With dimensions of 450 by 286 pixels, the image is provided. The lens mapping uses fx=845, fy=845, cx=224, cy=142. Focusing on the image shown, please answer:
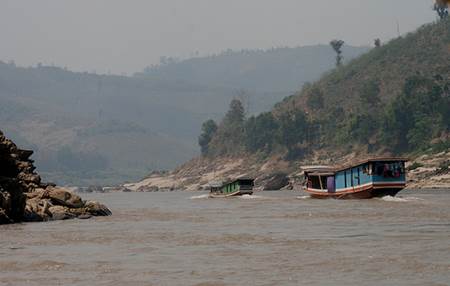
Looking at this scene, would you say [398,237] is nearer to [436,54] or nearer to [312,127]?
[312,127]

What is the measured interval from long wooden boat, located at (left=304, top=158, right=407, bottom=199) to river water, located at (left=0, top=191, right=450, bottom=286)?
2192 cm

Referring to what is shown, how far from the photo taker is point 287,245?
117ft

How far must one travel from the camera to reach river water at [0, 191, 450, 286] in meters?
26.4

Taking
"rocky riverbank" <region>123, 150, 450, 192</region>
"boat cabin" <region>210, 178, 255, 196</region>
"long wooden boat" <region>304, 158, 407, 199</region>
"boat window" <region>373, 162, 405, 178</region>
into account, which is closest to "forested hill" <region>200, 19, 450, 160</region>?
"rocky riverbank" <region>123, 150, 450, 192</region>

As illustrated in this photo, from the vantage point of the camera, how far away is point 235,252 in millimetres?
33406

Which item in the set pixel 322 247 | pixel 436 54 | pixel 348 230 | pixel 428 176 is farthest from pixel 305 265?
pixel 436 54

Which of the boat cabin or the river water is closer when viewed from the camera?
the river water

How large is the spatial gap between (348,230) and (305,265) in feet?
A: 45.4

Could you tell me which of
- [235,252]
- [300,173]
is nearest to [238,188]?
[235,252]

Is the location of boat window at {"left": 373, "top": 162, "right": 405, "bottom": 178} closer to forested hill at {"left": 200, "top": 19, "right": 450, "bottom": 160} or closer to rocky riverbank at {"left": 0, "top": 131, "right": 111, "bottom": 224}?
rocky riverbank at {"left": 0, "top": 131, "right": 111, "bottom": 224}

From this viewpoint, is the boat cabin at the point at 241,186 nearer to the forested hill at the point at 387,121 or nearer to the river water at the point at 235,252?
the river water at the point at 235,252

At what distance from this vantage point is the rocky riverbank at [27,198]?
53656 mm

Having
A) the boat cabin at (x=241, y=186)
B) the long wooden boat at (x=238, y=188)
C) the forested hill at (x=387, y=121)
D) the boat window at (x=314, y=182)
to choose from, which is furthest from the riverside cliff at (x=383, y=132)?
the boat window at (x=314, y=182)

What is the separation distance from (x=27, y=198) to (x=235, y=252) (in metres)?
31.6
